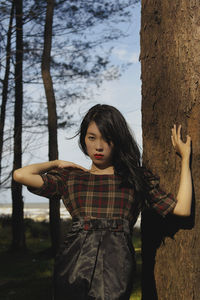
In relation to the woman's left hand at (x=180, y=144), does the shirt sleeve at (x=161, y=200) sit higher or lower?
lower

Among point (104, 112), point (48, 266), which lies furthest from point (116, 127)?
point (48, 266)

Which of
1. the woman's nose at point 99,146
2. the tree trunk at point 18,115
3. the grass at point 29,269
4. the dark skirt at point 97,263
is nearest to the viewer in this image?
the dark skirt at point 97,263

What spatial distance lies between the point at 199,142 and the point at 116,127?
68cm

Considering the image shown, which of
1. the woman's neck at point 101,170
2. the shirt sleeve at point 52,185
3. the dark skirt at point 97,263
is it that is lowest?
the dark skirt at point 97,263

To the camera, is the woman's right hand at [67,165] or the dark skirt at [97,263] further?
the woman's right hand at [67,165]

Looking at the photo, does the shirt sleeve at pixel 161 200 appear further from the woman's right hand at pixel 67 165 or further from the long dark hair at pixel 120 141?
the woman's right hand at pixel 67 165

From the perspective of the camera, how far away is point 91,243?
9.22 feet

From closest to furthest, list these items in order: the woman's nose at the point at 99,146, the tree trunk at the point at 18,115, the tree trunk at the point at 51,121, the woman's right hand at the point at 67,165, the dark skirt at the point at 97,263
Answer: the dark skirt at the point at 97,263, the woman's nose at the point at 99,146, the woman's right hand at the point at 67,165, the tree trunk at the point at 51,121, the tree trunk at the point at 18,115

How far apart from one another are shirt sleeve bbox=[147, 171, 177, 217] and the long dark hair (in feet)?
0.28

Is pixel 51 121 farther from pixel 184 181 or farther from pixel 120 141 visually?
pixel 184 181

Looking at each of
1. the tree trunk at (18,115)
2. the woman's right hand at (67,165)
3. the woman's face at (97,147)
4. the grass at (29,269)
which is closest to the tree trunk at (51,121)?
the grass at (29,269)

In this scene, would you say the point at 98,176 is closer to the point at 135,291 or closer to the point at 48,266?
the point at 135,291

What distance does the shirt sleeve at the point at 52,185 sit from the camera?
3.07m

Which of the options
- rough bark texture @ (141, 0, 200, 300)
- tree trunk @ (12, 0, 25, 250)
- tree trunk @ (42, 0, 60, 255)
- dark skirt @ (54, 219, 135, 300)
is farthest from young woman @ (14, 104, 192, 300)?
tree trunk @ (12, 0, 25, 250)
